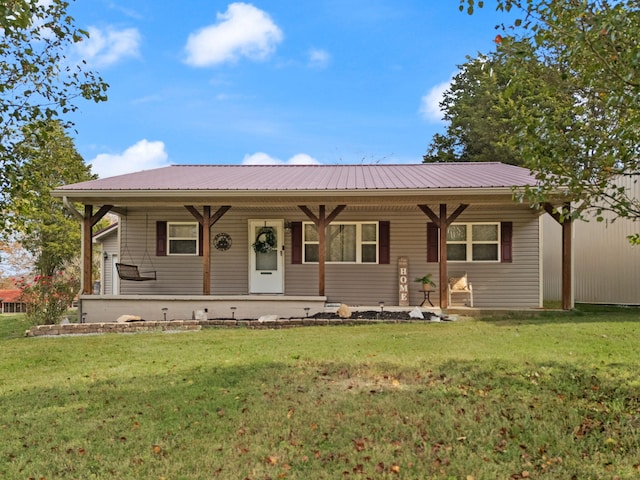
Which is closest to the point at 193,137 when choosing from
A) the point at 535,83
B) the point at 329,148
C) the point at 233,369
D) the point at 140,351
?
the point at 329,148

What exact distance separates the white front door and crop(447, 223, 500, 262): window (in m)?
3.85

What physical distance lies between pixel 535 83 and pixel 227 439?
3497 mm

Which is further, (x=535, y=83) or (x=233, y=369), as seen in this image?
(x=233, y=369)

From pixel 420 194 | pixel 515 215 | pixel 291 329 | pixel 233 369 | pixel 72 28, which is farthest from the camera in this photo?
pixel 515 215

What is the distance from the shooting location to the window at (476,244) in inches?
433

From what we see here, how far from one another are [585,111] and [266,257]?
822 cm

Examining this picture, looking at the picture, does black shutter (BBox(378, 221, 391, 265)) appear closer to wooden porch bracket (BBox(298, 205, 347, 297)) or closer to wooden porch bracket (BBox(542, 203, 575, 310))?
wooden porch bracket (BBox(298, 205, 347, 297))

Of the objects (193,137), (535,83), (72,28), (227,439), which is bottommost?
(227,439)

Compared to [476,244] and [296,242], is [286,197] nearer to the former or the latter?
[296,242]

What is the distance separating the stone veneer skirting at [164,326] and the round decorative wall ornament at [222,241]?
2.83 metres

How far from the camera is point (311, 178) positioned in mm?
11180

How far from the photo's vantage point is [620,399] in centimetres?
399

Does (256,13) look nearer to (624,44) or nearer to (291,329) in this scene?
(291,329)

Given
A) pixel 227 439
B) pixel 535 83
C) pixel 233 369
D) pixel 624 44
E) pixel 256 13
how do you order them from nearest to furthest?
pixel 624 44
pixel 227 439
pixel 535 83
pixel 233 369
pixel 256 13
